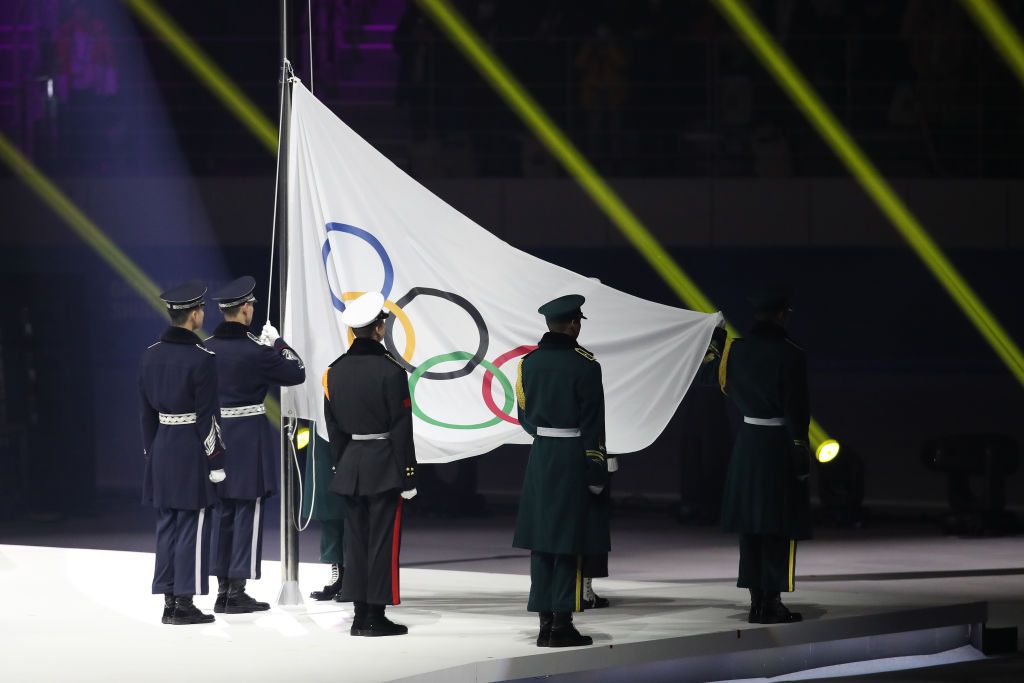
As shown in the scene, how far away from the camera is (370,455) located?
276 inches

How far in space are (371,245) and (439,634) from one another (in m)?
1.80

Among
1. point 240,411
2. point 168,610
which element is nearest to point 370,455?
point 240,411

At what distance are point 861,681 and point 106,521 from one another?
6734 millimetres

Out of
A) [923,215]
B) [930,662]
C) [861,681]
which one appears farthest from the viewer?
[923,215]

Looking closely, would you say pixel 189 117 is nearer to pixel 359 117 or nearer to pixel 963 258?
pixel 359 117

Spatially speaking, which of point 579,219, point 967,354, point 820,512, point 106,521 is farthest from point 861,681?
point 967,354

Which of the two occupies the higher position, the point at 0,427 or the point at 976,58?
the point at 976,58

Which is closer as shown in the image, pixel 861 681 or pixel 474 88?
pixel 861 681

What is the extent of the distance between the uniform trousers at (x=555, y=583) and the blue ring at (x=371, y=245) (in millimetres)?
1497

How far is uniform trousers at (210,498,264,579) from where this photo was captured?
300 inches

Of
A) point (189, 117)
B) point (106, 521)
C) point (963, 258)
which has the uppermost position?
point (189, 117)

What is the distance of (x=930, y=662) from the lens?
24.9 ft

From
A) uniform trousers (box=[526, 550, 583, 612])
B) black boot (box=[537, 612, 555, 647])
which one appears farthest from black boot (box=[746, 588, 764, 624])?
black boot (box=[537, 612, 555, 647])

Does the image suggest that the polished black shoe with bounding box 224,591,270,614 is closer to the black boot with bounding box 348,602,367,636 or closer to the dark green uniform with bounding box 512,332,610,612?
the black boot with bounding box 348,602,367,636
